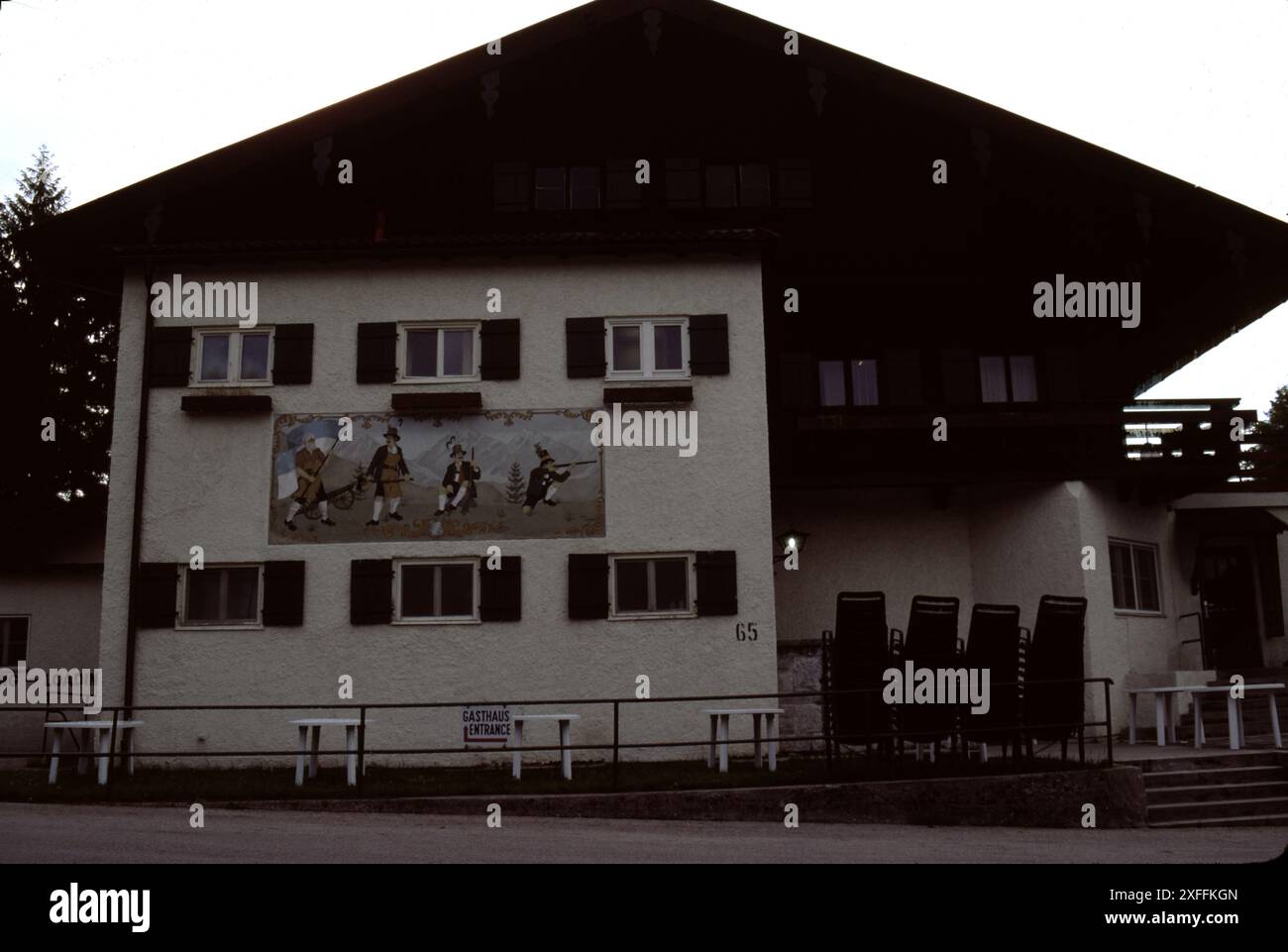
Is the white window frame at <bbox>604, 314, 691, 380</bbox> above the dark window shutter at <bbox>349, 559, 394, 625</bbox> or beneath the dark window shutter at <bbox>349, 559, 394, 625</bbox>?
above

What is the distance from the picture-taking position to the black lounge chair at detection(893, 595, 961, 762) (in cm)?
1285

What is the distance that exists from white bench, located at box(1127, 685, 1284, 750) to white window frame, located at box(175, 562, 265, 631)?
11.3m

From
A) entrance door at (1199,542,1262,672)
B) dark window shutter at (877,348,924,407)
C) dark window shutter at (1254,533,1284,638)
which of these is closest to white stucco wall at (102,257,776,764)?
dark window shutter at (877,348,924,407)

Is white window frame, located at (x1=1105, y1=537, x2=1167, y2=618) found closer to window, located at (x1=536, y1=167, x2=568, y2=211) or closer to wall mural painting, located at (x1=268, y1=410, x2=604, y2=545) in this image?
wall mural painting, located at (x1=268, y1=410, x2=604, y2=545)

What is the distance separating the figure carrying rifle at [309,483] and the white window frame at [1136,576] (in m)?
10.9

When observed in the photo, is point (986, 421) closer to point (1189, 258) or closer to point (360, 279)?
point (1189, 258)

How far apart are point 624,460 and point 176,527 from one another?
19.2 ft

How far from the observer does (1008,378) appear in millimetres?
19438

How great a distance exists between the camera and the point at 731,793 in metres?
11.8

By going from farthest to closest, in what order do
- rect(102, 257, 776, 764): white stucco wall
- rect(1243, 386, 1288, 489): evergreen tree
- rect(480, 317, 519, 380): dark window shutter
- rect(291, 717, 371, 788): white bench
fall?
rect(1243, 386, 1288, 489): evergreen tree → rect(480, 317, 519, 380): dark window shutter → rect(102, 257, 776, 764): white stucco wall → rect(291, 717, 371, 788): white bench

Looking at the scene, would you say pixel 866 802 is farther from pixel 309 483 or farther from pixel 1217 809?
pixel 309 483

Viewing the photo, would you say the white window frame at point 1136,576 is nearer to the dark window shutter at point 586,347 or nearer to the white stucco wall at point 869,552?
the white stucco wall at point 869,552
